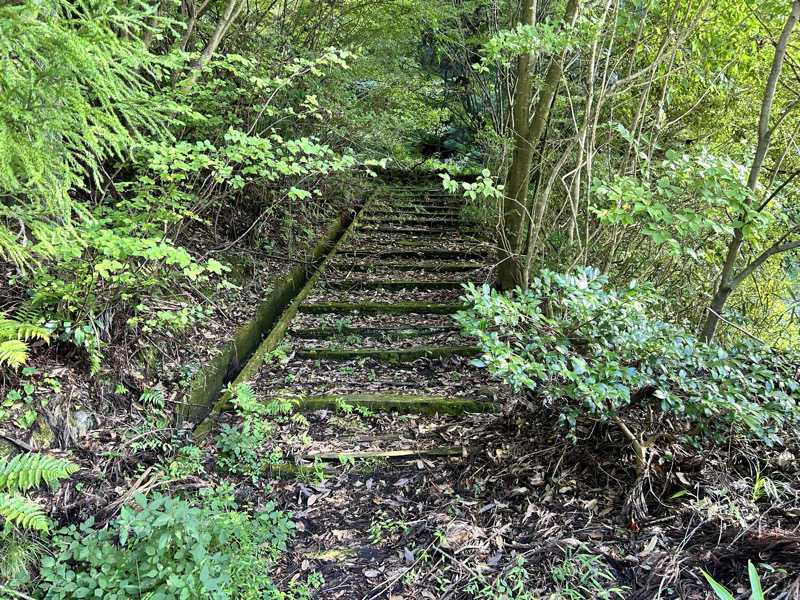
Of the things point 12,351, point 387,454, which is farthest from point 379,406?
point 12,351

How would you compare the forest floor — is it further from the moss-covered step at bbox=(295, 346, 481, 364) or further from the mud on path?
the moss-covered step at bbox=(295, 346, 481, 364)

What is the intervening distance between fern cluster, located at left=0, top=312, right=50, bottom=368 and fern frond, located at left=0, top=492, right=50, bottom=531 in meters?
0.67

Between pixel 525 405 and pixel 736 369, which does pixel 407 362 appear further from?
pixel 736 369

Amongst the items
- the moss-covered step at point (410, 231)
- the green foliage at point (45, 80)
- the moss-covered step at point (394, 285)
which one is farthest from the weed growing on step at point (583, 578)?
the moss-covered step at point (410, 231)

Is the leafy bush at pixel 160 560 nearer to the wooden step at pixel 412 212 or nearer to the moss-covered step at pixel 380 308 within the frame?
the moss-covered step at pixel 380 308

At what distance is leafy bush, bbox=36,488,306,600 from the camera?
180 centimetres

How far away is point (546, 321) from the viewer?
8.25 ft

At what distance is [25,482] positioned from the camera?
1972 mm

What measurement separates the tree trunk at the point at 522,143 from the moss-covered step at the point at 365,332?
2.95ft

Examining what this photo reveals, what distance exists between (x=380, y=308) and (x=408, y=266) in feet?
4.32

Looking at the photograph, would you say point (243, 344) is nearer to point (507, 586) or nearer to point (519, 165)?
point (519, 165)

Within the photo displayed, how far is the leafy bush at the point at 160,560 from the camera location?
180cm

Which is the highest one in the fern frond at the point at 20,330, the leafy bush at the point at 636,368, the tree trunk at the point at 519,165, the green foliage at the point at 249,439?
the tree trunk at the point at 519,165

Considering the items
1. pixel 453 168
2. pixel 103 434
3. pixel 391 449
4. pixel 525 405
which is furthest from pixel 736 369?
pixel 103 434
